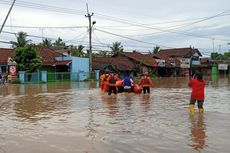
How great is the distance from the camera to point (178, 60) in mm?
81812

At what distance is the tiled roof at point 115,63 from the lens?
2378 inches

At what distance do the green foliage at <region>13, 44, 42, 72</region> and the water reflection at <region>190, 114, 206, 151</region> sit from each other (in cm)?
3411

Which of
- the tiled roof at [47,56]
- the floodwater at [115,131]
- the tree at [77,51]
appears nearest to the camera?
the floodwater at [115,131]

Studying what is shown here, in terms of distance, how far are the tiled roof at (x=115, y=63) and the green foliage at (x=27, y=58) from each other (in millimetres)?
15193

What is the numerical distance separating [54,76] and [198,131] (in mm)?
39816

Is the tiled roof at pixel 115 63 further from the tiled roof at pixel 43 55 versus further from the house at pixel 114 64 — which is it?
the tiled roof at pixel 43 55

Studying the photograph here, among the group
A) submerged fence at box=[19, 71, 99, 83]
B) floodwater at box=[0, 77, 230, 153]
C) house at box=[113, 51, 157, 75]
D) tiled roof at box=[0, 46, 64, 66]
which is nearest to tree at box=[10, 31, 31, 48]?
tiled roof at box=[0, 46, 64, 66]

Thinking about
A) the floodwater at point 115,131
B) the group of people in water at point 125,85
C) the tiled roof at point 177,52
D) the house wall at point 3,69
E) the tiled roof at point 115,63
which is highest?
the tiled roof at point 177,52

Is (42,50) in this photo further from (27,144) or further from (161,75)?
(27,144)

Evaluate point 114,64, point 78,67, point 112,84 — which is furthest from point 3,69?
point 112,84

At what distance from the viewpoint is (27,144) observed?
27.5ft

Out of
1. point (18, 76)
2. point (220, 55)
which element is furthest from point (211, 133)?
point (220, 55)

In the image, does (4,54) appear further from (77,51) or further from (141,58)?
(141,58)

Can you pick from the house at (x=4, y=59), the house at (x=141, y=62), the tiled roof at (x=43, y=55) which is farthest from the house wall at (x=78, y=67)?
the house at (x=141, y=62)
